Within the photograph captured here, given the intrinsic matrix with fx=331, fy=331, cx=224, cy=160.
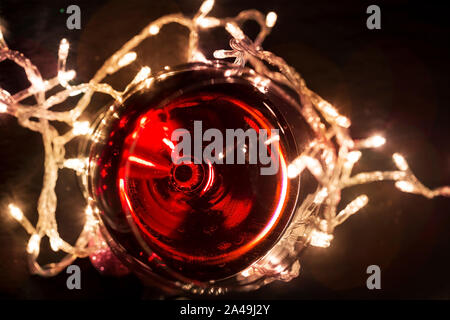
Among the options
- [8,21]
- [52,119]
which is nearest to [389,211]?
[52,119]

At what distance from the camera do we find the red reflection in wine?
65cm

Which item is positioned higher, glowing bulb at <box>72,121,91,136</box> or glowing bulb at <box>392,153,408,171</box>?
glowing bulb at <box>72,121,91,136</box>

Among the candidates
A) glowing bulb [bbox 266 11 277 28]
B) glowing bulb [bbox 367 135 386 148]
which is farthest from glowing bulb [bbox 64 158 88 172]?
glowing bulb [bbox 367 135 386 148]

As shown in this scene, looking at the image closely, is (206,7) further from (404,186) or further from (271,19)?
(404,186)

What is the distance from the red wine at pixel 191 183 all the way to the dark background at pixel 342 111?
269 millimetres

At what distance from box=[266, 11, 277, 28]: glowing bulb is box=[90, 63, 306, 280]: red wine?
1.04 ft

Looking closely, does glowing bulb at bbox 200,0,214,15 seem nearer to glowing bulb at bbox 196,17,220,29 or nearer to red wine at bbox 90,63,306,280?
glowing bulb at bbox 196,17,220,29

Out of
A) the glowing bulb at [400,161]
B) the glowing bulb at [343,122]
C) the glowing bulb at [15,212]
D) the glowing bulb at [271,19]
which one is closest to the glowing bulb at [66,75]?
the glowing bulb at [15,212]

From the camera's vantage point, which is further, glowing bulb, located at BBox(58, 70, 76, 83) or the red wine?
glowing bulb, located at BBox(58, 70, 76, 83)

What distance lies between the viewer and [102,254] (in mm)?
849

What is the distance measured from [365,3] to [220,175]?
64 cm

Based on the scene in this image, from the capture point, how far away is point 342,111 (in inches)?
35.4

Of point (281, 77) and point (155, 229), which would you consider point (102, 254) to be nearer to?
point (155, 229)

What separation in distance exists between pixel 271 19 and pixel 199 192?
0.51 m
